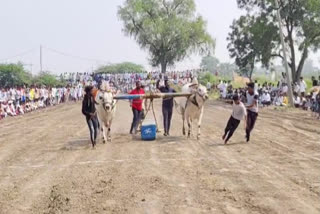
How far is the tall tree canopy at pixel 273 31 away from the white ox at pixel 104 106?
82.8 ft

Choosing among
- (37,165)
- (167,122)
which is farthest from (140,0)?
(37,165)

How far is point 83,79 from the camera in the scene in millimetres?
52844

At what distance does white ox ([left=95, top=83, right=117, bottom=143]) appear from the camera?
15.4 m

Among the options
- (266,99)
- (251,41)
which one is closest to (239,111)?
(266,99)

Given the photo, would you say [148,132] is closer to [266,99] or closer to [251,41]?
[266,99]

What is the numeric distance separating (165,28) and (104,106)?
48.0 metres

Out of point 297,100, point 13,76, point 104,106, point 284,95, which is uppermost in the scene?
point 13,76

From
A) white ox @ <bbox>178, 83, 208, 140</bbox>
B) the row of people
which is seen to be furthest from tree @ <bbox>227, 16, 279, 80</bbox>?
white ox @ <bbox>178, 83, 208, 140</bbox>

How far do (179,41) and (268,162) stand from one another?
53032 millimetres

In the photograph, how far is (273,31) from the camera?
1578 inches

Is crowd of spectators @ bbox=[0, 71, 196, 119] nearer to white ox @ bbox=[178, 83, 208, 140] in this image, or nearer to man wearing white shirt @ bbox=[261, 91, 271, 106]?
white ox @ bbox=[178, 83, 208, 140]

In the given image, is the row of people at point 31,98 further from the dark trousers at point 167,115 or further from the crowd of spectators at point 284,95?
the dark trousers at point 167,115

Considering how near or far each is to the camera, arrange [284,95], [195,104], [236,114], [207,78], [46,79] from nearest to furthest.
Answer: [236,114] → [195,104] → [284,95] → [207,78] → [46,79]

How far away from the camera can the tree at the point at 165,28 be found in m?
62.9
